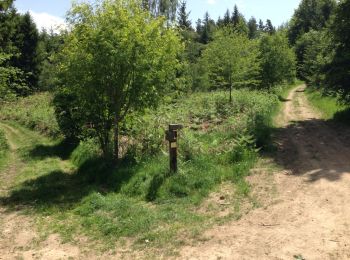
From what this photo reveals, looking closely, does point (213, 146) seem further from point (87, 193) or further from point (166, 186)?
point (87, 193)

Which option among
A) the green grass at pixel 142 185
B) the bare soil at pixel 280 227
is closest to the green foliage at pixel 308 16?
the green grass at pixel 142 185

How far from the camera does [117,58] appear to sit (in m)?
12.8

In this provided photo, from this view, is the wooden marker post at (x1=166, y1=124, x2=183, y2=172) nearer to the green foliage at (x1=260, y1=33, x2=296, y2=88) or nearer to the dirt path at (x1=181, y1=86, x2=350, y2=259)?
the dirt path at (x1=181, y1=86, x2=350, y2=259)

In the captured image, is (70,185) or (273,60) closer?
(70,185)

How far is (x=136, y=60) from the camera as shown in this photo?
12.9 meters

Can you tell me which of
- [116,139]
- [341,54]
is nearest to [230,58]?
[341,54]

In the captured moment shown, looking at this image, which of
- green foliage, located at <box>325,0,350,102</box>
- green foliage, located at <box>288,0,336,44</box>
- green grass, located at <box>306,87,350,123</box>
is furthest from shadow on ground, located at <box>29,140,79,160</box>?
green foliage, located at <box>288,0,336,44</box>

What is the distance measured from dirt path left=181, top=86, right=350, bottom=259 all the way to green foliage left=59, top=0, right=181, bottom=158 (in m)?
4.89

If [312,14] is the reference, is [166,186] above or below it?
below

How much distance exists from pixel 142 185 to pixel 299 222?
15.8ft

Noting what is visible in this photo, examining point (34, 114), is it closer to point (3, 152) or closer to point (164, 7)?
point (3, 152)

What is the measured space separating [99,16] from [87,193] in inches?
224

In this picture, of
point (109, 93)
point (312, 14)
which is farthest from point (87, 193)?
point (312, 14)

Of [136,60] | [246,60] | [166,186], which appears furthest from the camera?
[246,60]
